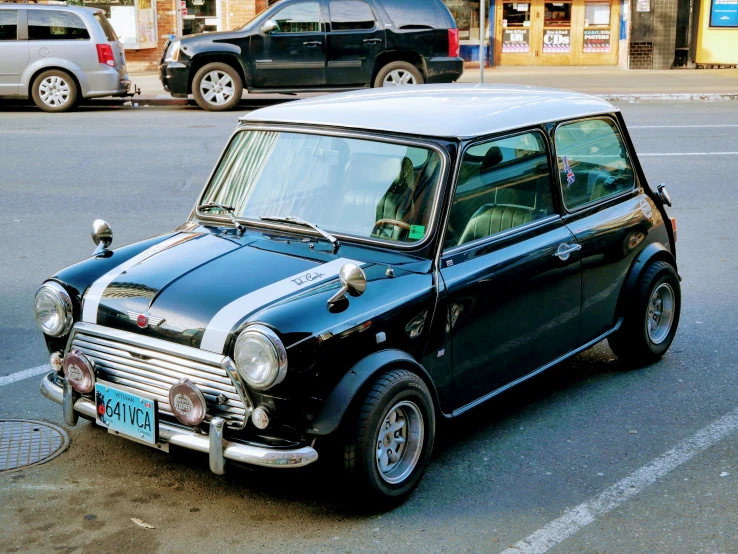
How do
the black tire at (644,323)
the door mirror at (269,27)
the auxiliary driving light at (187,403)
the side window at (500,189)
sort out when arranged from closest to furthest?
the auxiliary driving light at (187,403)
the side window at (500,189)
the black tire at (644,323)
the door mirror at (269,27)

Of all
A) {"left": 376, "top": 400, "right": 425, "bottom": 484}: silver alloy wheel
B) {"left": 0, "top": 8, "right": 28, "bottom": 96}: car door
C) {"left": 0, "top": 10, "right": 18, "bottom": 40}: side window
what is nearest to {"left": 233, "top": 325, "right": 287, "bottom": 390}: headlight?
{"left": 376, "top": 400, "right": 425, "bottom": 484}: silver alloy wheel

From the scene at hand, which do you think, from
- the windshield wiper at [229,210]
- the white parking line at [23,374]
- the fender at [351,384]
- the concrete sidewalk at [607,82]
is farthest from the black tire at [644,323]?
the concrete sidewalk at [607,82]

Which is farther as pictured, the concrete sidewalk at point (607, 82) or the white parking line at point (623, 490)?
the concrete sidewalk at point (607, 82)

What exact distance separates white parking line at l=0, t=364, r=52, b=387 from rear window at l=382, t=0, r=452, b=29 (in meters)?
12.8

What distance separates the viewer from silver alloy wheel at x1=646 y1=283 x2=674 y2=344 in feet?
19.9

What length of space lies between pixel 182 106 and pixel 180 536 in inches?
611

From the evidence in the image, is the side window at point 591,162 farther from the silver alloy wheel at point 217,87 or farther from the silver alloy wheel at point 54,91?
the silver alloy wheel at point 54,91

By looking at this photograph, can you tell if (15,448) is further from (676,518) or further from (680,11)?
(680,11)

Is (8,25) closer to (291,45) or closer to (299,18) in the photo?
(291,45)

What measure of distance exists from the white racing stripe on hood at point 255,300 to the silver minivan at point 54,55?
555 inches

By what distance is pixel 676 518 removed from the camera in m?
4.21

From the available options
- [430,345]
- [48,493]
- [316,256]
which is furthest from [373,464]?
[48,493]

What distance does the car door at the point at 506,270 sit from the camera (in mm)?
4656

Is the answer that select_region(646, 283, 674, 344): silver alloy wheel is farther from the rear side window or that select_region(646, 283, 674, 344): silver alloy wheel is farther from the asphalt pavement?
the rear side window
